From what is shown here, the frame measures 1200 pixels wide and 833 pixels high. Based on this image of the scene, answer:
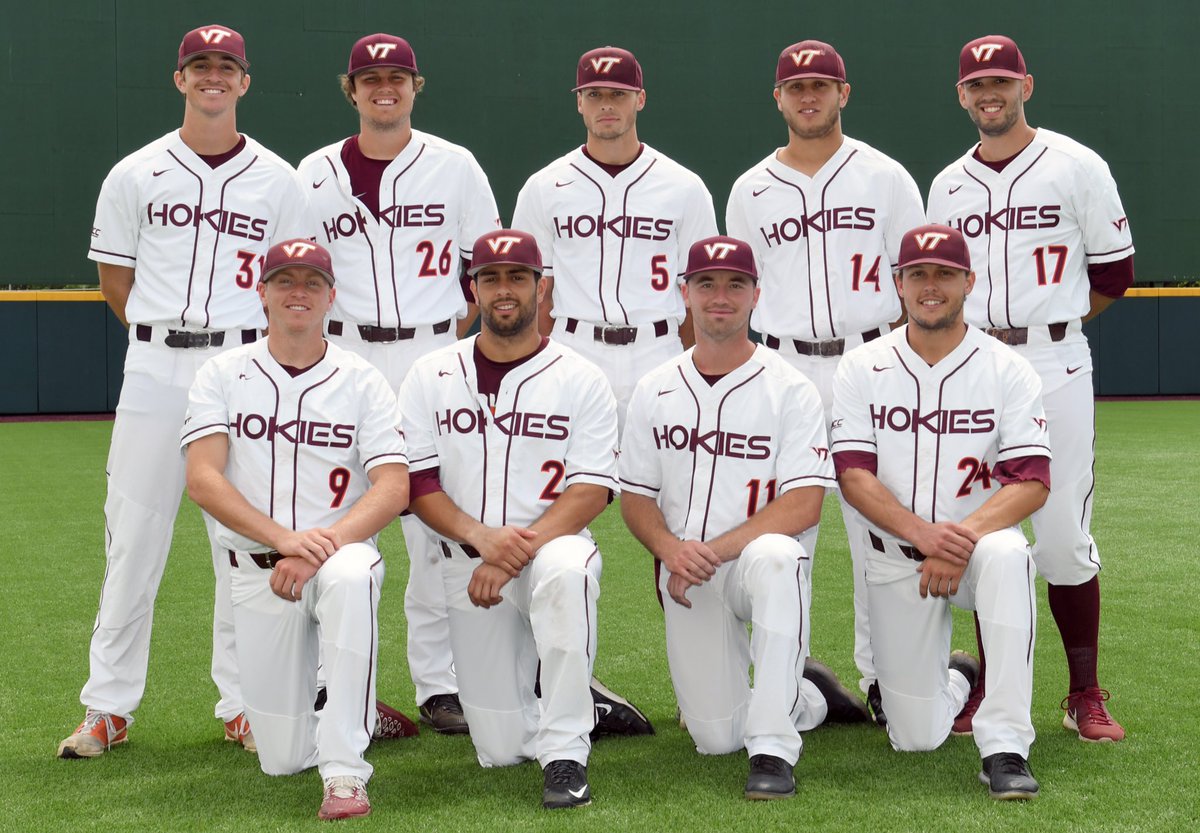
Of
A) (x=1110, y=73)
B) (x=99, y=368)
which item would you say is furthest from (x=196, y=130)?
(x=1110, y=73)

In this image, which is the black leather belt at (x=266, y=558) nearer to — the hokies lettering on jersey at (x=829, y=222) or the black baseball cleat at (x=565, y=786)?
the black baseball cleat at (x=565, y=786)

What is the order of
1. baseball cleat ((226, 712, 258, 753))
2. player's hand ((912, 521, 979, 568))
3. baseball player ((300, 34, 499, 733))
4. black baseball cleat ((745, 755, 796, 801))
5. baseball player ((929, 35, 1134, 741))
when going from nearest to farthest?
1. black baseball cleat ((745, 755, 796, 801))
2. player's hand ((912, 521, 979, 568))
3. baseball cleat ((226, 712, 258, 753))
4. baseball player ((929, 35, 1134, 741))
5. baseball player ((300, 34, 499, 733))

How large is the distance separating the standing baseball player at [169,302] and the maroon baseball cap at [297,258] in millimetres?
504

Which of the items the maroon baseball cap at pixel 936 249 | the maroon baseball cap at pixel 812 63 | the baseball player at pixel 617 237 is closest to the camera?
the maroon baseball cap at pixel 936 249

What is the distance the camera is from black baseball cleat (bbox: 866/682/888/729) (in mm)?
4172

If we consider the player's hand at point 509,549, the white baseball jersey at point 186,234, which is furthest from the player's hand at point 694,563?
the white baseball jersey at point 186,234

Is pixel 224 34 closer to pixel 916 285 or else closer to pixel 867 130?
pixel 916 285

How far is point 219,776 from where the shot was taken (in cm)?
370

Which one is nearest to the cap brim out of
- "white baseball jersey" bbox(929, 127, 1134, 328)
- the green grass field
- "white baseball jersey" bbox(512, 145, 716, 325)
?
"white baseball jersey" bbox(929, 127, 1134, 328)

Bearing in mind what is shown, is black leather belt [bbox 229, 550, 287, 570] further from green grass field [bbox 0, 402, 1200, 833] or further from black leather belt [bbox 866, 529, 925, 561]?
black leather belt [bbox 866, 529, 925, 561]

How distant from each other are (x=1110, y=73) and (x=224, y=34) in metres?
14.1

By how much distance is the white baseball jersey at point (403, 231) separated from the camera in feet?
14.7

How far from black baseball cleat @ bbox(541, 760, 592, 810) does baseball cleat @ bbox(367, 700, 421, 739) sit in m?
0.80

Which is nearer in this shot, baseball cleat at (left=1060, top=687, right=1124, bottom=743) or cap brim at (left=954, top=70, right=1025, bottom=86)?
baseball cleat at (left=1060, top=687, right=1124, bottom=743)
